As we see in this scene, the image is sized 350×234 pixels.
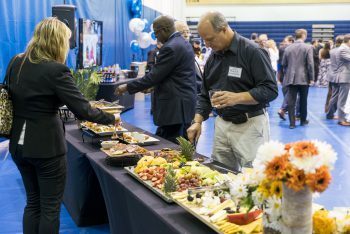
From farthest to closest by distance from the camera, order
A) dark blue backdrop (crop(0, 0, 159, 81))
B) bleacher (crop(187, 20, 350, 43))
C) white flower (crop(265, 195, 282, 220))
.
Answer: bleacher (crop(187, 20, 350, 43)), dark blue backdrop (crop(0, 0, 159, 81)), white flower (crop(265, 195, 282, 220))

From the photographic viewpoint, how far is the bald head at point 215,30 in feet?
8.07

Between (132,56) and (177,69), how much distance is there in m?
8.81

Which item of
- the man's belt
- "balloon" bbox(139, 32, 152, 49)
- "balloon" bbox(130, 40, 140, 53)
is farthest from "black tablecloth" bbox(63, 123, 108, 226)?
"balloon" bbox(130, 40, 140, 53)

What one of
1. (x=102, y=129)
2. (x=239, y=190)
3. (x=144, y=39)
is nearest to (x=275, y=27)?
(x=144, y=39)

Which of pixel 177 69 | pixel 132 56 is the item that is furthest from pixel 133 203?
pixel 132 56

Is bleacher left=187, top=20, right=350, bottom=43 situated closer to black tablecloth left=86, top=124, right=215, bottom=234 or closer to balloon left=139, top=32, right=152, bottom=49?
balloon left=139, top=32, right=152, bottom=49

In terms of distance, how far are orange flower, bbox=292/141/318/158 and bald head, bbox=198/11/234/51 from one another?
1.45 m

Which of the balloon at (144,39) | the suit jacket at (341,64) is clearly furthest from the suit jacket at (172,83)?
the balloon at (144,39)

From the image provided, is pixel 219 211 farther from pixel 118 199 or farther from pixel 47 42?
pixel 47 42

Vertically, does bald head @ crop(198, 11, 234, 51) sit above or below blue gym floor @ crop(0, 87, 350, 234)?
above

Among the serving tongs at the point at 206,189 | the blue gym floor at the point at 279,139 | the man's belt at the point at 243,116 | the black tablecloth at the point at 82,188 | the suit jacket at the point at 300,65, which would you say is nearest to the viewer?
the serving tongs at the point at 206,189

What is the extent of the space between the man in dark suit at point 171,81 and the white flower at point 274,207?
2.23 meters

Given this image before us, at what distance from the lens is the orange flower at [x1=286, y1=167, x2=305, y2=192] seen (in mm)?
1104

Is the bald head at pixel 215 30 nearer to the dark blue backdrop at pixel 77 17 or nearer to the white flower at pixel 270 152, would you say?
the white flower at pixel 270 152
